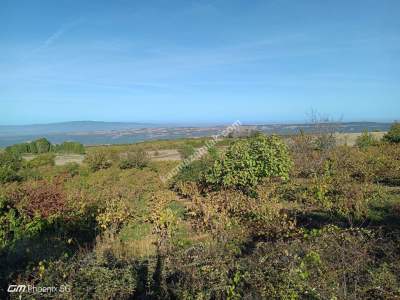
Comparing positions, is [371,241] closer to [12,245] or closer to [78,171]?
[12,245]

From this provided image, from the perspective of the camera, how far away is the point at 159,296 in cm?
434

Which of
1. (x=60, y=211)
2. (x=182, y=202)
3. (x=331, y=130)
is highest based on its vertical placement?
(x=331, y=130)

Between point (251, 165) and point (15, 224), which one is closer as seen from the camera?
point (15, 224)

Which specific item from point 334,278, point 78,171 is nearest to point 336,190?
point 334,278

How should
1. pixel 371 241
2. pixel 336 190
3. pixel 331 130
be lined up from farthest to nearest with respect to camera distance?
pixel 331 130 → pixel 336 190 → pixel 371 241

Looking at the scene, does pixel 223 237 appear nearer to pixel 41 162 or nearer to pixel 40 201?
pixel 40 201

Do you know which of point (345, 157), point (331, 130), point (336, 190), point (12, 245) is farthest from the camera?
point (331, 130)

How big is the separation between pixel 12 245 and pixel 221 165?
6.20m

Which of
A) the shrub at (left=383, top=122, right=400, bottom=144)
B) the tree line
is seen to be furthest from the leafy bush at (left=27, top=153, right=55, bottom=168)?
the shrub at (left=383, top=122, right=400, bottom=144)

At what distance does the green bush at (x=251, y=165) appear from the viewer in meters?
10.3

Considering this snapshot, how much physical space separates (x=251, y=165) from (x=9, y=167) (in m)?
10.8

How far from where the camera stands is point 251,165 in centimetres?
1031

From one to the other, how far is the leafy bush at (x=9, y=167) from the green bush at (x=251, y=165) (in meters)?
8.48

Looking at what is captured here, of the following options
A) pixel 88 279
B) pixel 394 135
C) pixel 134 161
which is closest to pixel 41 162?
pixel 134 161
